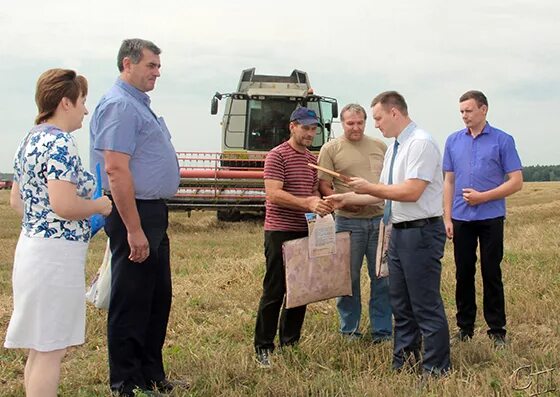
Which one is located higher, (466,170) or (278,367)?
(466,170)

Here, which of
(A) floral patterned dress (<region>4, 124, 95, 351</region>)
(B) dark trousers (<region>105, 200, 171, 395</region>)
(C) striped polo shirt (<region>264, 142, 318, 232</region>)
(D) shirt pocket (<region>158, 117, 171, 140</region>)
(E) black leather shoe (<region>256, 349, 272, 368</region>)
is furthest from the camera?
(C) striped polo shirt (<region>264, 142, 318, 232</region>)

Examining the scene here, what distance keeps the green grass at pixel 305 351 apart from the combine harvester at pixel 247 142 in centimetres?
559

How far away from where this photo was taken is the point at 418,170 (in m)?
3.68

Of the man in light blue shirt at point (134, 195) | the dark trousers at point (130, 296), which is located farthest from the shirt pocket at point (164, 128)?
the dark trousers at point (130, 296)

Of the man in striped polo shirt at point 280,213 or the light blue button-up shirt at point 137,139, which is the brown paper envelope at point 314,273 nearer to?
the man in striped polo shirt at point 280,213

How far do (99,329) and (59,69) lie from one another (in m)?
2.68

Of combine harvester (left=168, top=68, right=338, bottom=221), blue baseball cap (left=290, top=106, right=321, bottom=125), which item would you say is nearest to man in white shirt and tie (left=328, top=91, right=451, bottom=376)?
blue baseball cap (left=290, top=106, right=321, bottom=125)

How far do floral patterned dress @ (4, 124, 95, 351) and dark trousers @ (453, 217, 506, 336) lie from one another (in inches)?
113

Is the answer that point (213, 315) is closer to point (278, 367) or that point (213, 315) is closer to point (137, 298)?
point (278, 367)

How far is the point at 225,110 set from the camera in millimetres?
15000

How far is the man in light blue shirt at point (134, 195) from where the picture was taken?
335 centimetres

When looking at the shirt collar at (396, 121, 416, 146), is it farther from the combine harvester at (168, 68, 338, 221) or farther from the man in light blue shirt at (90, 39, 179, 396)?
the combine harvester at (168, 68, 338, 221)

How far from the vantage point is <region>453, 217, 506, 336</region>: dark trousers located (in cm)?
467

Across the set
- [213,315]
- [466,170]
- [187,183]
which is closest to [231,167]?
[187,183]
